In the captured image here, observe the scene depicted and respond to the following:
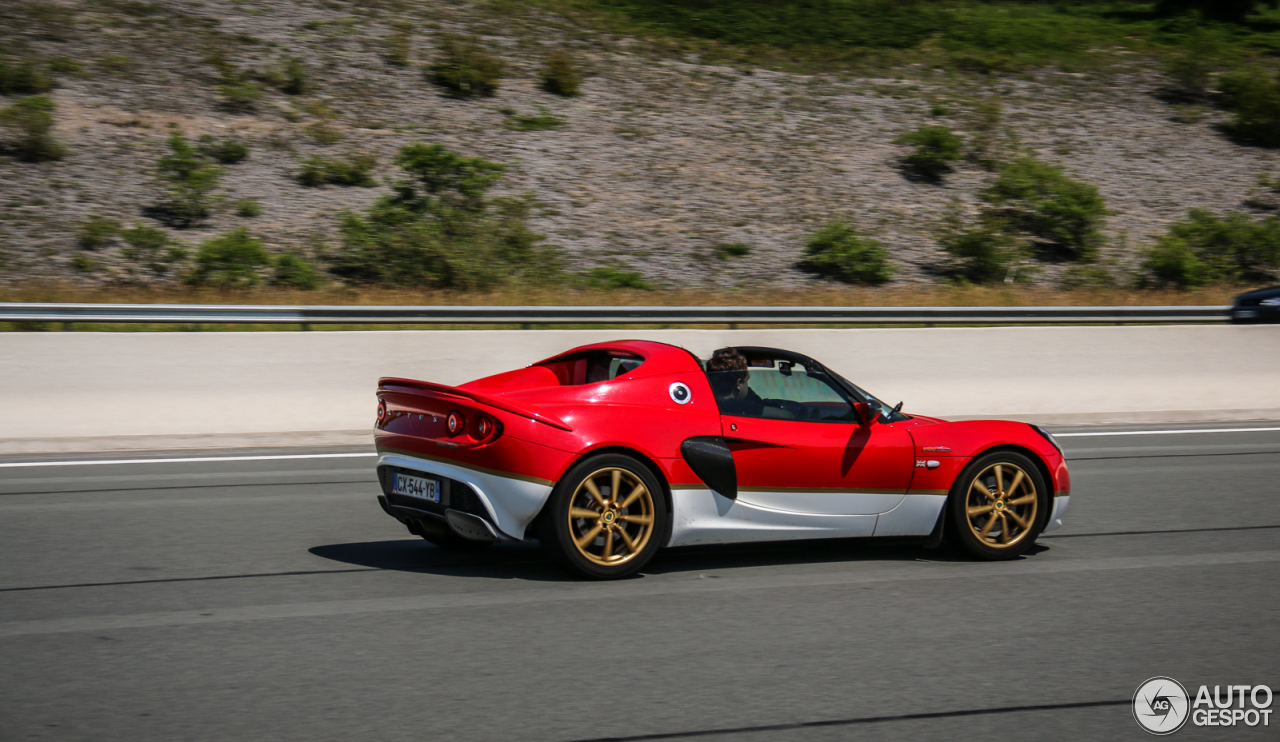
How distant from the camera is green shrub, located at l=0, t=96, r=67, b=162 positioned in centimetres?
2766

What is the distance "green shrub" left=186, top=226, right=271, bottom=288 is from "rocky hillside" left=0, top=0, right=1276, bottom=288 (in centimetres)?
90

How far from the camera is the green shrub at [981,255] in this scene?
93.2ft

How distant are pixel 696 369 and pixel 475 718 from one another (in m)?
2.90

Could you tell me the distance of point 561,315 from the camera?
52.2ft

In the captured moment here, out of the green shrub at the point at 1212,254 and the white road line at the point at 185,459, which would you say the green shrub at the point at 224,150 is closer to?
the white road line at the point at 185,459

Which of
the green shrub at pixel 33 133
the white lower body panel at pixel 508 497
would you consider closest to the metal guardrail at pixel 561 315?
the white lower body panel at pixel 508 497

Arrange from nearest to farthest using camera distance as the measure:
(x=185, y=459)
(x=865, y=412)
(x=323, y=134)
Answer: (x=865, y=412), (x=185, y=459), (x=323, y=134)

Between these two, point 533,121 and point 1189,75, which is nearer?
point 533,121

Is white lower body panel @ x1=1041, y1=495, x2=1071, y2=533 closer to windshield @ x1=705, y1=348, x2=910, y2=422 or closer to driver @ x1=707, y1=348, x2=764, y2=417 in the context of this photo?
windshield @ x1=705, y1=348, x2=910, y2=422

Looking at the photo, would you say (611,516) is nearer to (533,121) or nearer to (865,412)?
(865,412)

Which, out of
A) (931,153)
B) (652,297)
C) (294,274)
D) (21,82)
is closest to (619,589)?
(652,297)

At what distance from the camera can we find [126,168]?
92.5 ft

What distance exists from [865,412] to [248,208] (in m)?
23.2

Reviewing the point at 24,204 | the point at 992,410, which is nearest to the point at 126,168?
the point at 24,204
